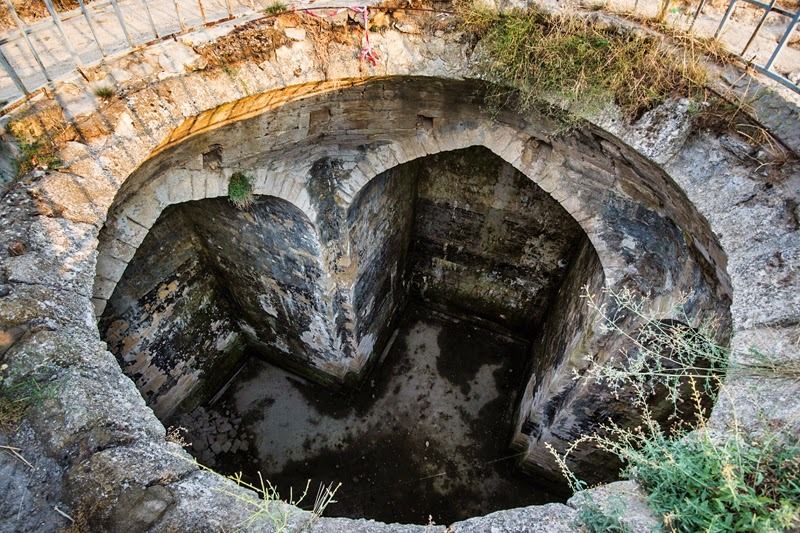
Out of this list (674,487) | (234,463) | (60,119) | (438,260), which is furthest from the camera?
(438,260)

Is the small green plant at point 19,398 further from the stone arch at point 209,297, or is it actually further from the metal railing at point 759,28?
the metal railing at point 759,28

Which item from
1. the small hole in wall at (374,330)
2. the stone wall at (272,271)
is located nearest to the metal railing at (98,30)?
the small hole in wall at (374,330)

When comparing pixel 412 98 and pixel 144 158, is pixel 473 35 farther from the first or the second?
pixel 144 158

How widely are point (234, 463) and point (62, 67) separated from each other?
486cm

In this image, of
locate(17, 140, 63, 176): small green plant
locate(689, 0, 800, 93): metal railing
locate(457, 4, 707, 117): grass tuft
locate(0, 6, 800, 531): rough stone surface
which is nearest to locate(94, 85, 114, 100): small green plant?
locate(0, 6, 800, 531): rough stone surface

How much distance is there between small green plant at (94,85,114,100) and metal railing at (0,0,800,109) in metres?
0.21

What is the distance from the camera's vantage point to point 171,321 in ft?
17.8

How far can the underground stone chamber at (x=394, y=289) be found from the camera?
3896mm

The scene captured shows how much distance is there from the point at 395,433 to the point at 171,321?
3.14 meters

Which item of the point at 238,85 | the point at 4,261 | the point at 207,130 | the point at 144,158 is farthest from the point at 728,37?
the point at 4,261

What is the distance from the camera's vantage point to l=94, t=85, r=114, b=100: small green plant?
10.3 feet

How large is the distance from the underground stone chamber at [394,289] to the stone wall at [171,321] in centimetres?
2

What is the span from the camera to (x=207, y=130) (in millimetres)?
3670

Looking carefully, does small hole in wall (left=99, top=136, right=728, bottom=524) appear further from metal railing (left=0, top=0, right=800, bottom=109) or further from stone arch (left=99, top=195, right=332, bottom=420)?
metal railing (left=0, top=0, right=800, bottom=109)
